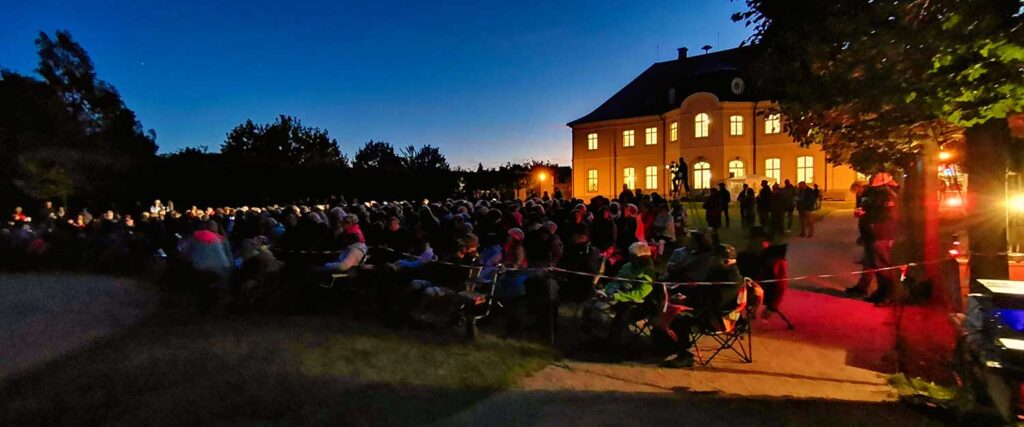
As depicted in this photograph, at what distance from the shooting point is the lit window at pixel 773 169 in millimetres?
35625

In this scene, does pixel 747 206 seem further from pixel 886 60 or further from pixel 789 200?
pixel 886 60

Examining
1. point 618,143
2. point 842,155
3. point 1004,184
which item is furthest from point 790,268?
point 618,143

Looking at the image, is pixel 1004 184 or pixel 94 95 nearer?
pixel 1004 184

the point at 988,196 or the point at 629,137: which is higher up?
the point at 629,137

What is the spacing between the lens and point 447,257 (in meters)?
8.88

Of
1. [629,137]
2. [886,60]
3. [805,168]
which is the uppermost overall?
[629,137]

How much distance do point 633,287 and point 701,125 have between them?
31450mm

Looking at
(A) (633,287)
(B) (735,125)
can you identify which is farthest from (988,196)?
(B) (735,125)

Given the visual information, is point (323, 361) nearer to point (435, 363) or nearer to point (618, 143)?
point (435, 363)

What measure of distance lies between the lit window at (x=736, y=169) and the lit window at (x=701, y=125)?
218cm

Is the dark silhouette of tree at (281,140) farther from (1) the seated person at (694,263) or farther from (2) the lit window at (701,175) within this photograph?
(1) the seated person at (694,263)

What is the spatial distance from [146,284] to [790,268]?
459 inches

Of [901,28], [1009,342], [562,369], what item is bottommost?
[562,369]

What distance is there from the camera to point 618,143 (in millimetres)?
41938
